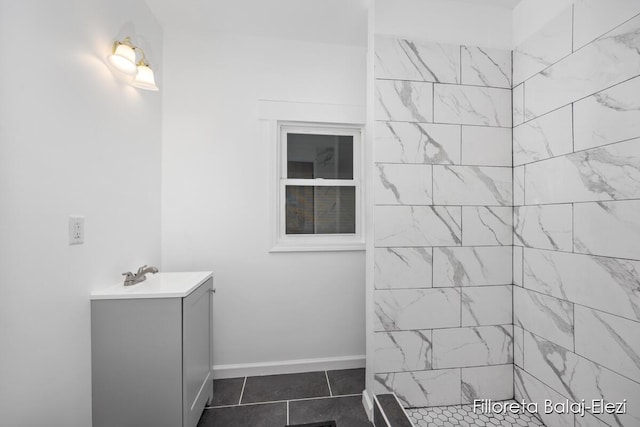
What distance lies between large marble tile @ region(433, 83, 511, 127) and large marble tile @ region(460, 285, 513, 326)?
100 centimetres

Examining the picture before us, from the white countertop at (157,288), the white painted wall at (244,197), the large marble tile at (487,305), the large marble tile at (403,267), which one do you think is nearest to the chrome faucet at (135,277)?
the white countertop at (157,288)

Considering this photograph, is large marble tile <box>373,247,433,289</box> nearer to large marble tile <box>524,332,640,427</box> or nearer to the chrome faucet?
large marble tile <box>524,332,640,427</box>

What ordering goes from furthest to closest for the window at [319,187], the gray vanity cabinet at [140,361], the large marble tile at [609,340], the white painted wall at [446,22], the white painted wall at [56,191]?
the window at [319,187], the white painted wall at [446,22], the gray vanity cabinet at [140,361], the large marble tile at [609,340], the white painted wall at [56,191]

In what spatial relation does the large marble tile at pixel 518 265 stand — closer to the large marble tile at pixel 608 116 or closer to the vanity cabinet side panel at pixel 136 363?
the large marble tile at pixel 608 116

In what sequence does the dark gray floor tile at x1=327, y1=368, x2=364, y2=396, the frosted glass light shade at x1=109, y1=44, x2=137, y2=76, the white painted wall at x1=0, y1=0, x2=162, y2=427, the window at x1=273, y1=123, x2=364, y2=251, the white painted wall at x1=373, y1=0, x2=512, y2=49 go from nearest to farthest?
the white painted wall at x1=0, y1=0, x2=162, y2=427
the frosted glass light shade at x1=109, y1=44, x2=137, y2=76
the white painted wall at x1=373, y1=0, x2=512, y2=49
the dark gray floor tile at x1=327, y1=368, x2=364, y2=396
the window at x1=273, y1=123, x2=364, y2=251

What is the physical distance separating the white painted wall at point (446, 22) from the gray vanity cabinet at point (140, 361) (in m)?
1.87

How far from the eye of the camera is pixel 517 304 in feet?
5.46

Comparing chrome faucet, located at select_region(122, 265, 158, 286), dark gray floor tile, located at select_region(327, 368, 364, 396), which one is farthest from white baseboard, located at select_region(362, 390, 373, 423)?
chrome faucet, located at select_region(122, 265, 158, 286)

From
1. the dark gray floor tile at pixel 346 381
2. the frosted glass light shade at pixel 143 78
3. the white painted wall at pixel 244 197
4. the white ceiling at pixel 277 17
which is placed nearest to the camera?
the frosted glass light shade at pixel 143 78

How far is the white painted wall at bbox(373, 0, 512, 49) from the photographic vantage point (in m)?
1.61

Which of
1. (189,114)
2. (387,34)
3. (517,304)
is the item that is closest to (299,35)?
(387,34)

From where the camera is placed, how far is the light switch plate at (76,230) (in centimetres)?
115

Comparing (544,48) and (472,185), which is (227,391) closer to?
(472,185)

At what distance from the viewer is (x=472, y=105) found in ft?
5.49
